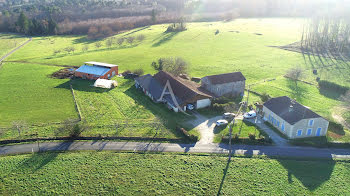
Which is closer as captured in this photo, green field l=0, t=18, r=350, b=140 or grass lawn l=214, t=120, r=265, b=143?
grass lawn l=214, t=120, r=265, b=143

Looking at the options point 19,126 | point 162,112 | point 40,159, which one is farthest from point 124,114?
point 19,126

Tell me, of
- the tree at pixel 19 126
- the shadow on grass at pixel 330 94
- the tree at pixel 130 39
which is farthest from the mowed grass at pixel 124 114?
the tree at pixel 130 39

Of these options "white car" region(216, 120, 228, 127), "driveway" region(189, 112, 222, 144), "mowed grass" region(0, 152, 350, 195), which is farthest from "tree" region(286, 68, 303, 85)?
"mowed grass" region(0, 152, 350, 195)

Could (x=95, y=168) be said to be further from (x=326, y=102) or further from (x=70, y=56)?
(x=70, y=56)

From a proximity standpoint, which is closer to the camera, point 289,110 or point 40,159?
point 40,159

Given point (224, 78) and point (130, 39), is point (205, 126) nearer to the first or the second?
point (224, 78)

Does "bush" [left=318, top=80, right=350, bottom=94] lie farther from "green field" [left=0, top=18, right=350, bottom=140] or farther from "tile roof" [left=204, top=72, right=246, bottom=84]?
"tile roof" [left=204, top=72, right=246, bottom=84]
